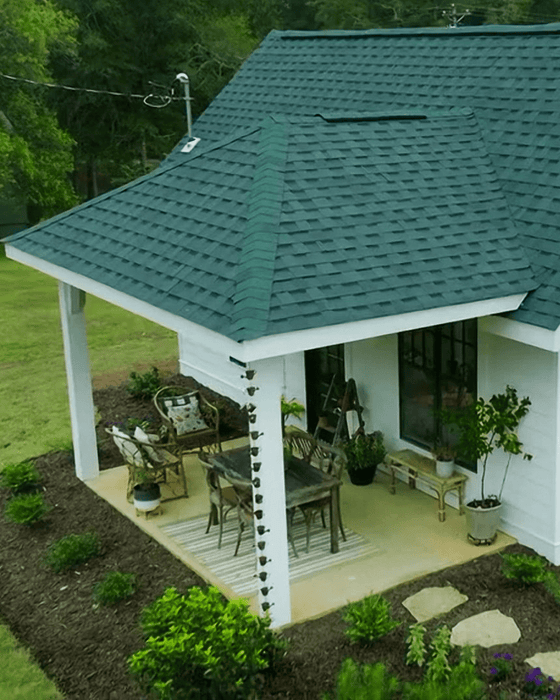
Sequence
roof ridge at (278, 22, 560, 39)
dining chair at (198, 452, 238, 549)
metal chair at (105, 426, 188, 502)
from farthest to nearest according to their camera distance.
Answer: roof ridge at (278, 22, 560, 39) < metal chair at (105, 426, 188, 502) < dining chair at (198, 452, 238, 549)

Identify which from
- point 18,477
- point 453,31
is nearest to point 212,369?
point 18,477

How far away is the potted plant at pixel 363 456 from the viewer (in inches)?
441

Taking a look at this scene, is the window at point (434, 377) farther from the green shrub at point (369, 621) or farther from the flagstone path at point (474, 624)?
the green shrub at point (369, 621)

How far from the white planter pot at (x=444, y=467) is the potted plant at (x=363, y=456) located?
104 centimetres

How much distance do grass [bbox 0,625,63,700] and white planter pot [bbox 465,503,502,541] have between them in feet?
14.5

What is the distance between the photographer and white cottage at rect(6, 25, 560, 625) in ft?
25.7

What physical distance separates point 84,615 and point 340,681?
3.23 m

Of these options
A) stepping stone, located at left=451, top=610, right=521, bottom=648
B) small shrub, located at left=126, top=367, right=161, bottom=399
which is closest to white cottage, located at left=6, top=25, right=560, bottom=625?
stepping stone, located at left=451, top=610, right=521, bottom=648

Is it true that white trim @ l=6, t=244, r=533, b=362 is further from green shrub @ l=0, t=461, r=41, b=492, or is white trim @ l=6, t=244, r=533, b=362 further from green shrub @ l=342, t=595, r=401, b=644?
green shrub @ l=0, t=461, r=41, b=492

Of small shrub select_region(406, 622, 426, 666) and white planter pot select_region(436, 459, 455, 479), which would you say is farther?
white planter pot select_region(436, 459, 455, 479)

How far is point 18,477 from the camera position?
11.4 meters

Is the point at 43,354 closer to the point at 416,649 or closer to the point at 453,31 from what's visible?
the point at 453,31

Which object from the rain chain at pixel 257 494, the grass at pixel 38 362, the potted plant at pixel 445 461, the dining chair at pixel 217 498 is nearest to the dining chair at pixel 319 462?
the dining chair at pixel 217 498

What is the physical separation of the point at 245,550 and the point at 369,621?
2.47 m
